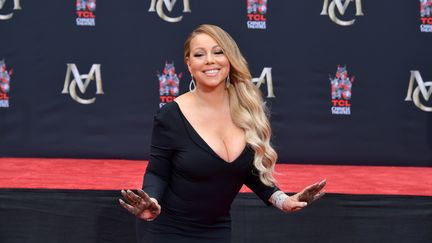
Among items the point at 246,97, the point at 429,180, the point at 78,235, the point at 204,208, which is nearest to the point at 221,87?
the point at 246,97

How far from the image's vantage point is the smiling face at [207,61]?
2297mm

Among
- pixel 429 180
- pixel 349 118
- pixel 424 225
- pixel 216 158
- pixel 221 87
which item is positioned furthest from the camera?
pixel 349 118

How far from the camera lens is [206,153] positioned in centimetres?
223

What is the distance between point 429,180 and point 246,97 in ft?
7.32

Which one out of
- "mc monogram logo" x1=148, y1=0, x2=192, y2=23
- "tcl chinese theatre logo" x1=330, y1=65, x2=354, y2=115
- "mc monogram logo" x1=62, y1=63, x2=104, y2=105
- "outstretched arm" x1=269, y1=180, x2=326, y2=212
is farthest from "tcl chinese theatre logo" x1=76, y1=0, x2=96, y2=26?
"outstretched arm" x1=269, y1=180, x2=326, y2=212

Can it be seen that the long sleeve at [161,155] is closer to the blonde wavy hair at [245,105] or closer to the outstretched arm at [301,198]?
the blonde wavy hair at [245,105]

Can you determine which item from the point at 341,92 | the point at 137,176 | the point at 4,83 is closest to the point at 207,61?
the point at 137,176

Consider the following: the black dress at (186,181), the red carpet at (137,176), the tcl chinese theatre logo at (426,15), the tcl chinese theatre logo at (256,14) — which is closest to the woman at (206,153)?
the black dress at (186,181)

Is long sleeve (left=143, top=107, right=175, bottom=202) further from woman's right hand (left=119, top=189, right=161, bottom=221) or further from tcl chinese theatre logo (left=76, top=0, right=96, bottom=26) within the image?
tcl chinese theatre logo (left=76, top=0, right=96, bottom=26)

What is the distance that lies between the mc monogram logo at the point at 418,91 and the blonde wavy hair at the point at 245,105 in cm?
275

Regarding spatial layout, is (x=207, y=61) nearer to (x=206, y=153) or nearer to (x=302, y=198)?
(x=206, y=153)

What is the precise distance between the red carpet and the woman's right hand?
1.47 m

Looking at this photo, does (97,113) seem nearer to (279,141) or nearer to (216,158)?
(279,141)

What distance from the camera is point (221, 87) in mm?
2383
